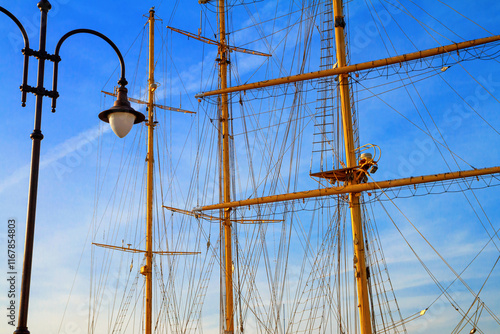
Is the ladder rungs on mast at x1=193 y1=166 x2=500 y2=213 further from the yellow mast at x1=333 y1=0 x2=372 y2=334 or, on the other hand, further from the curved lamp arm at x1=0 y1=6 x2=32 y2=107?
the curved lamp arm at x1=0 y1=6 x2=32 y2=107

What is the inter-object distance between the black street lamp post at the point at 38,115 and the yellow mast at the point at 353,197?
16.1 m

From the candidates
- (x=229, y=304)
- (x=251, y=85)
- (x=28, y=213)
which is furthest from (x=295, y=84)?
(x=28, y=213)

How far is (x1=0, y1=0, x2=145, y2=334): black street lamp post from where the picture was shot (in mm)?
7391

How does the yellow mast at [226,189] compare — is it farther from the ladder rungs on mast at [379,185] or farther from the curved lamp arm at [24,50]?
the curved lamp arm at [24,50]

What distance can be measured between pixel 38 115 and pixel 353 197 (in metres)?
18.9

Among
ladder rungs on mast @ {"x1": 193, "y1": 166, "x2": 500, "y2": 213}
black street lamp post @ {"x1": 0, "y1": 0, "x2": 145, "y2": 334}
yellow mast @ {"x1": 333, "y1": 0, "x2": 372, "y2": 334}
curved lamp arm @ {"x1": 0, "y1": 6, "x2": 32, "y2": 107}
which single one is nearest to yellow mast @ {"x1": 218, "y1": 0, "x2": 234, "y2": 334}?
ladder rungs on mast @ {"x1": 193, "y1": 166, "x2": 500, "y2": 213}

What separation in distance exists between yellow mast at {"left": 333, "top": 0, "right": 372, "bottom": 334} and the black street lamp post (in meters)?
16.1

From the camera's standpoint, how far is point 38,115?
8062 mm

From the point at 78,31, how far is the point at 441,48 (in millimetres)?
19950

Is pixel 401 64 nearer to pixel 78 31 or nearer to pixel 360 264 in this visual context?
pixel 360 264

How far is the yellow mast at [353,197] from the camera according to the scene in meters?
23.0

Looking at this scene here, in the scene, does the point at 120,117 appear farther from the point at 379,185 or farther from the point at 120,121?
the point at 379,185

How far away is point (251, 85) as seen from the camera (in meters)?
28.7

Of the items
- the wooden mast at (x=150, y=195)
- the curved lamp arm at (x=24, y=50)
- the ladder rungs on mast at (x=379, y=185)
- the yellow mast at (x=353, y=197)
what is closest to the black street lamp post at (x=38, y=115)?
the curved lamp arm at (x=24, y=50)
